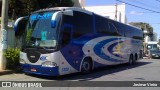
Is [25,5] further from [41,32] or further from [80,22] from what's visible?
[41,32]

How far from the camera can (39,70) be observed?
1242 cm

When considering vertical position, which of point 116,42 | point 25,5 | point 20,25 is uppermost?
point 25,5

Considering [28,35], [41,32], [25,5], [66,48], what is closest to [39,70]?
[66,48]

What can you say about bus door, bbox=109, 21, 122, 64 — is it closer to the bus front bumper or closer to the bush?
the bush

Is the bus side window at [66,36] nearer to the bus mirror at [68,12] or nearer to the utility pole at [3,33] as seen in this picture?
the bus mirror at [68,12]

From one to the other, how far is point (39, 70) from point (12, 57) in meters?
2.49

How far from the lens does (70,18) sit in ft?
43.0

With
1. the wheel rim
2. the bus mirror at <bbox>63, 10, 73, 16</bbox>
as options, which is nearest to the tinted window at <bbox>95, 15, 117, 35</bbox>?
the wheel rim

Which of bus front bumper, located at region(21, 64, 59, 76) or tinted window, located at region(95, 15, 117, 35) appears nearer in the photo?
bus front bumper, located at region(21, 64, 59, 76)

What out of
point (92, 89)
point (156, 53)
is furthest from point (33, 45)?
point (156, 53)

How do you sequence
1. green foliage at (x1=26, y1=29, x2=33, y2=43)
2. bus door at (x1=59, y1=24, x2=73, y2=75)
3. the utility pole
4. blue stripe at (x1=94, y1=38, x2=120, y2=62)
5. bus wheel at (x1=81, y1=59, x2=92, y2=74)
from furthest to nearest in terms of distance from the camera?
blue stripe at (x1=94, y1=38, x2=120, y2=62) < bus wheel at (x1=81, y1=59, x2=92, y2=74) < the utility pole < green foliage at (x1=26, y1=29, x2=33, y2=43) < bus door at (x1=59, y1=24, x2=73, y2=75)

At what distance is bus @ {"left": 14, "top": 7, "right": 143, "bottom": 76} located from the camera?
12.2 metres

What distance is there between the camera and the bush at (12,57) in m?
14.3

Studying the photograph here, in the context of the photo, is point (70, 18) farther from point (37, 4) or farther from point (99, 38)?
point (37, 4)
